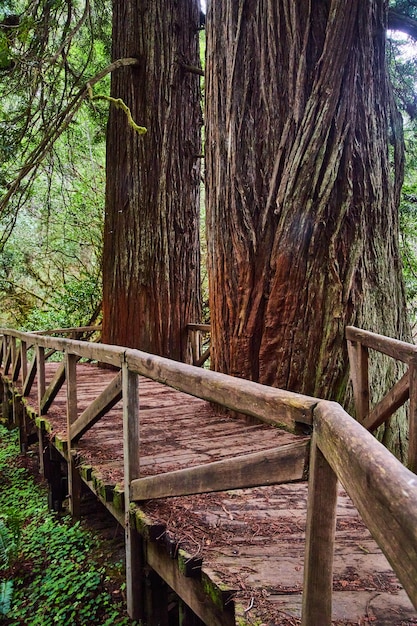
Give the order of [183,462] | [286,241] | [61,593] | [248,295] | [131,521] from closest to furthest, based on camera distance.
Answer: [131,521]
[183,462]
[61,593]
[286,241]
[248,295]

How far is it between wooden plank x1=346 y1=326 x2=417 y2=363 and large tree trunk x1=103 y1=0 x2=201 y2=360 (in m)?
3.88

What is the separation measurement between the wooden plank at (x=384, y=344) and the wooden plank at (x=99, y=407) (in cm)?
173

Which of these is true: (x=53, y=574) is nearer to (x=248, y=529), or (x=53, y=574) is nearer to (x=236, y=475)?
(x=248, y=529)

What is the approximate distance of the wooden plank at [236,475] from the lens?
138 centimetres

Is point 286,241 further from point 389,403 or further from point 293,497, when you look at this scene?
point 293,497

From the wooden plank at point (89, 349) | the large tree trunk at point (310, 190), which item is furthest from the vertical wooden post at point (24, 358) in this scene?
the large tree trunk at point (310, 190)

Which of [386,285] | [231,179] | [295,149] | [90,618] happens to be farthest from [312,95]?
[90,618]

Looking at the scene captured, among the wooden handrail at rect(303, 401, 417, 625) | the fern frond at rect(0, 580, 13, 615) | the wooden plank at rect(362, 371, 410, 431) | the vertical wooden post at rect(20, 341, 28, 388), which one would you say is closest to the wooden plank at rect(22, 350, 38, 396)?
the vertical wooden post at rect(20, 341, 28, 388)

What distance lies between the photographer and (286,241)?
3.67m

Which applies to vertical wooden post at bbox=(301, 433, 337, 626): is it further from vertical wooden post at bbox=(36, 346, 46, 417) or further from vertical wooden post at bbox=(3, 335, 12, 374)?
vertical wooden post at bbox=(3, 335, 12, 374)

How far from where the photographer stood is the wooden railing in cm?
271

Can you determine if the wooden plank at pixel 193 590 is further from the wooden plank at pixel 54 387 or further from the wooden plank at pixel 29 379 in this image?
the wooden plank at pixel 29 379

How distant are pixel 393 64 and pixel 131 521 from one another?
20.5 ft

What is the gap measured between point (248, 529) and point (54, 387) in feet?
9.05
